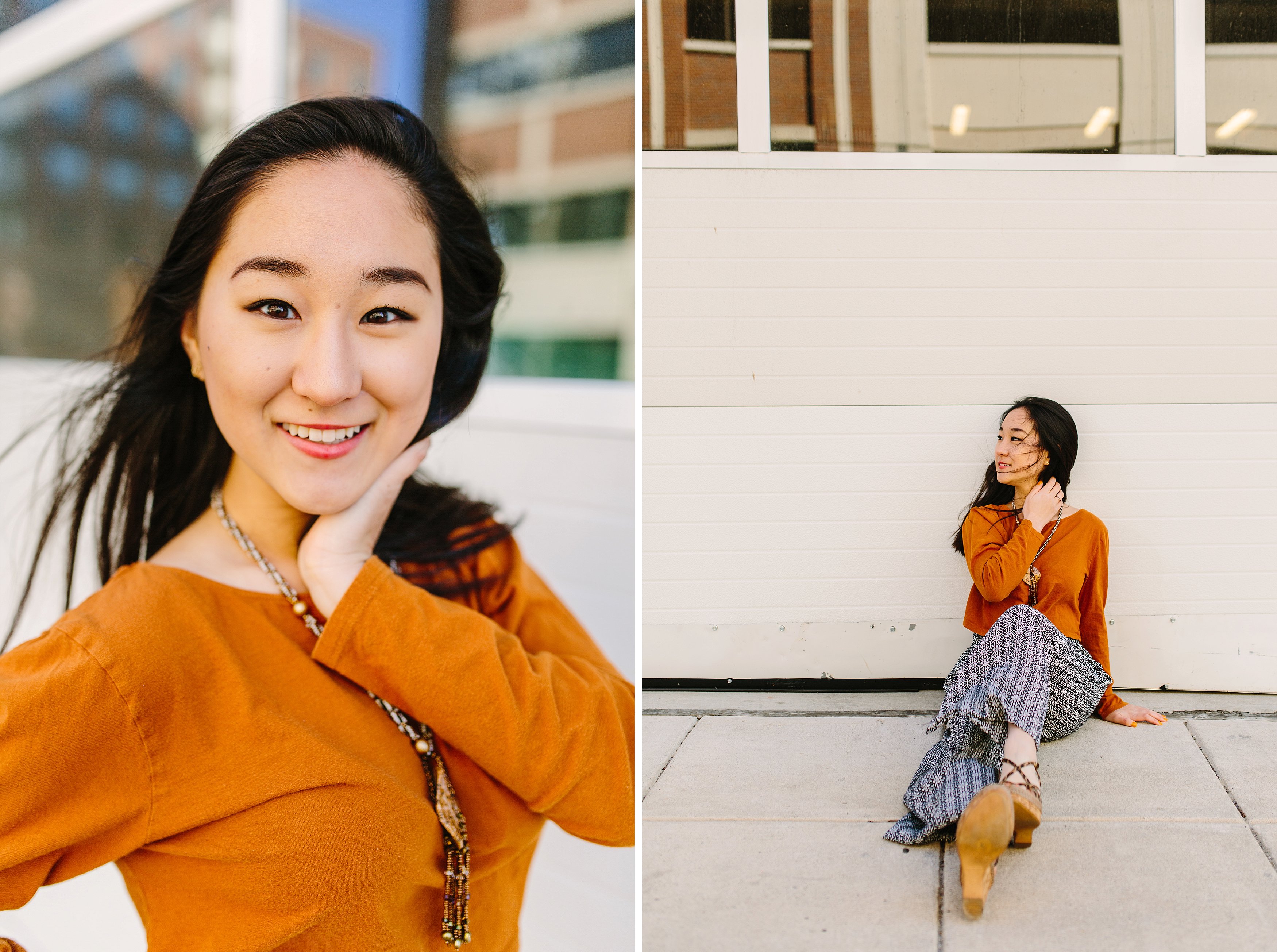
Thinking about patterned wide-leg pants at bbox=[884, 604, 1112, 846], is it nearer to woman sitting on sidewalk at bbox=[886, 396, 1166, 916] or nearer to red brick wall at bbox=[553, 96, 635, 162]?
woman sitting on sidewalk at bbox=[886, 396, 1166, 916]

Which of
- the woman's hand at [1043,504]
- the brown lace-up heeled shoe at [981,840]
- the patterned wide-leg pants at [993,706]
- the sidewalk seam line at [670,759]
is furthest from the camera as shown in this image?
the sidewalk seam line at [670,759]

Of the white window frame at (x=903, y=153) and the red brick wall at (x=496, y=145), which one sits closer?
the red brick wall at (x=496, y=145)

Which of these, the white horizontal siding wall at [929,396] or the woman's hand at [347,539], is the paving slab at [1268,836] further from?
the woman's hand at [347,539]

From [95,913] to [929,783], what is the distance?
2495 millimetres

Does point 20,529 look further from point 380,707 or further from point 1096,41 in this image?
point 1096,41

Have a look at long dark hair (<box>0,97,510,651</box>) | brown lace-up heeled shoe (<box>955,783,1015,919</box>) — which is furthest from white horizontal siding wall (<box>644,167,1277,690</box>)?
long dark hair (<box>0,97,510,651</box>)

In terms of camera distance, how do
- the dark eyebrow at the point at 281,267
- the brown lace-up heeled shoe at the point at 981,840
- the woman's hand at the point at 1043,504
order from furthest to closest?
1. the woman's hand at the point at 1043,504
2. the brown lace-up heeled shoe at the point at 981,840
3. the dark eyebrow at the point at 281,267

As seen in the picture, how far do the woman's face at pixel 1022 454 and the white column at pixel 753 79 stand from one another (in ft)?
3.50

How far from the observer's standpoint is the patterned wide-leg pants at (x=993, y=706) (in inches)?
90.1

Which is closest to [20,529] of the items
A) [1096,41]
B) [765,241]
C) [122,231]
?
[122,231]

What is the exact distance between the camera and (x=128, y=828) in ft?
4.17

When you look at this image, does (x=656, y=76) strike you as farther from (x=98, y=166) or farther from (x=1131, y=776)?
(x=1131, y=776)

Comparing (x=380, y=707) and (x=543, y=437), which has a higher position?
(x=543, y=437)

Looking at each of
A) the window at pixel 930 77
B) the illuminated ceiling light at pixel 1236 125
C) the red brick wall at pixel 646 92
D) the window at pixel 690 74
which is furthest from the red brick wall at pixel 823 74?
the illuminated ceiling light at pixel 1236 125
